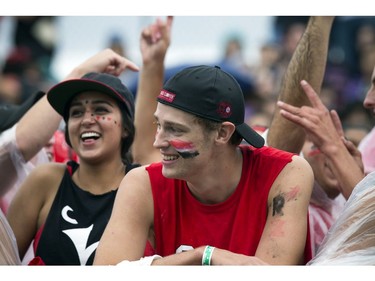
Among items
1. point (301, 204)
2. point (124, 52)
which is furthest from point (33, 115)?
point (124, 52)

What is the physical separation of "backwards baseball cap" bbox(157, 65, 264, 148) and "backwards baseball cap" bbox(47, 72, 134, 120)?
0.83 m

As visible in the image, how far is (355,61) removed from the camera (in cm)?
980

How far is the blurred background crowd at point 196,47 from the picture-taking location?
968 centimetres

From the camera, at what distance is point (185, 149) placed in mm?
3471

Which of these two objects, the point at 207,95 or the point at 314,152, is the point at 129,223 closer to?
the point at 207,95

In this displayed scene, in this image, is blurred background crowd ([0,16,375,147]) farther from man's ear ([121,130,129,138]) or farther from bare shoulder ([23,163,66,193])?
bare shoulder ([23,163,66,193])

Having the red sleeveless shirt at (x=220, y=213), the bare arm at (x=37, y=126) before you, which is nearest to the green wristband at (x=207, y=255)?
the red sleeveless shirt at (x=220, y=213)

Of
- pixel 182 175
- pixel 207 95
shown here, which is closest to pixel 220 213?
pixel 182 175

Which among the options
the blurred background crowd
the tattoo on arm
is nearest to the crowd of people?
the tattoo on arm

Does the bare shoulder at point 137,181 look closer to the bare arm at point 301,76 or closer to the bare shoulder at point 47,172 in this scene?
the bare shoulder at point 47,172
